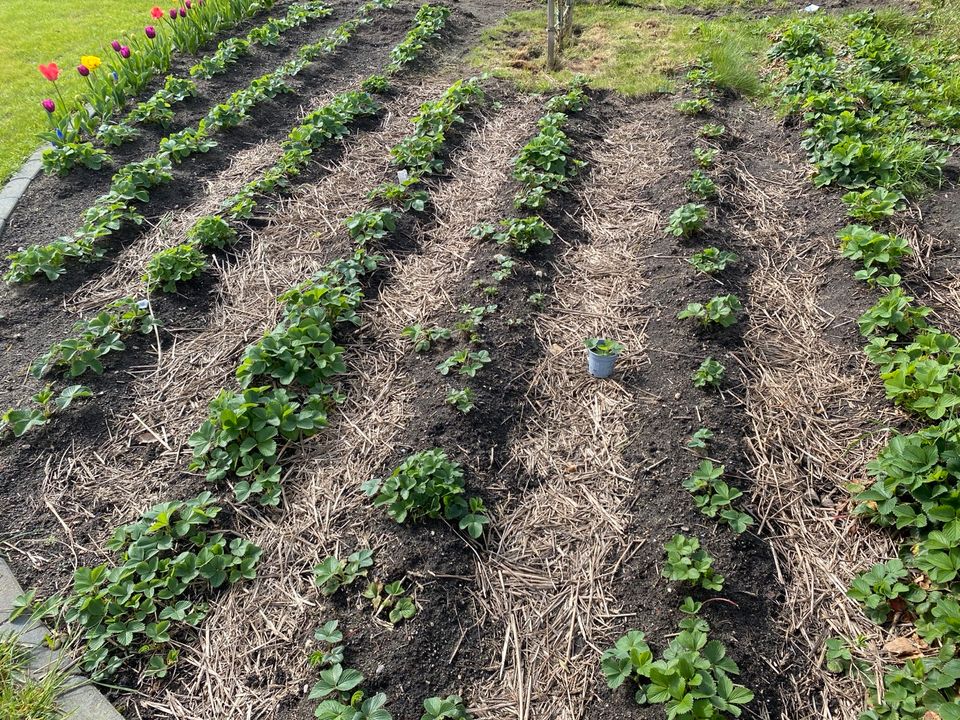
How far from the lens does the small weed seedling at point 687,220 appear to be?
3.97 meters

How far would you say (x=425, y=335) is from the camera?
3504 millimetres

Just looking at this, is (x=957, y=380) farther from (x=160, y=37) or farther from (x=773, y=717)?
(x=160, y=37)

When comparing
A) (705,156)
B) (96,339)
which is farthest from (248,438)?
(705,156)

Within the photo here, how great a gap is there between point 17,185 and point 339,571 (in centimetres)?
436

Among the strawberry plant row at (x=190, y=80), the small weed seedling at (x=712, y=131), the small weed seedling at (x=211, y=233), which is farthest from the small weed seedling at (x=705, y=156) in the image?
the strawberry plant row at (x=190, y=80)

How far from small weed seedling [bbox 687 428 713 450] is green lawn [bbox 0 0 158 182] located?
5464mm

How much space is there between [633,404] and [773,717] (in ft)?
4.90

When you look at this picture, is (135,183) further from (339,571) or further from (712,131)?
(712,131)

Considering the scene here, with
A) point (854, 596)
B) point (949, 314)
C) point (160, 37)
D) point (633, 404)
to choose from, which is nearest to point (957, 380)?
point (949, 314)

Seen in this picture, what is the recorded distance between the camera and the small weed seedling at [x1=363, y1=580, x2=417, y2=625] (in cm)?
240

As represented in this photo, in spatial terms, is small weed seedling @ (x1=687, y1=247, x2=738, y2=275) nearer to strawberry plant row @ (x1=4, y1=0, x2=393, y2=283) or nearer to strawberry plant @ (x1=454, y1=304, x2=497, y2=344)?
strawberry plant @ (x1=454, y1=304, x2=497, y2=344)

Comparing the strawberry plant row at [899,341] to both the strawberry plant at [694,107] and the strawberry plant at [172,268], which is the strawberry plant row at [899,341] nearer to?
the strawberry plant at [694,107]

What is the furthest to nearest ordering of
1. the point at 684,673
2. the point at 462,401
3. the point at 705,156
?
the point at 705,156
the point at 462,401
the point at 684,673

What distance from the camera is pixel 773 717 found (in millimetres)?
2160
